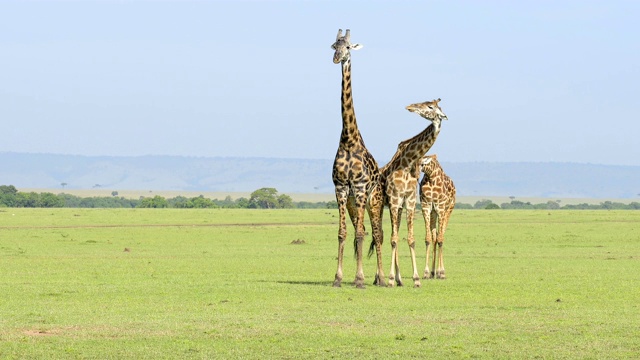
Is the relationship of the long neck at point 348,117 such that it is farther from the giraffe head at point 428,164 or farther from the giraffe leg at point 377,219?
the giraffe head at point 428,164

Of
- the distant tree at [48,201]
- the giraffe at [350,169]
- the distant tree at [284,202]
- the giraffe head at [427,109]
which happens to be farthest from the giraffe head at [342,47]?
the distant tree at [284,202]

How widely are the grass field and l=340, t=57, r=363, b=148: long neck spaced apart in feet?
8.86

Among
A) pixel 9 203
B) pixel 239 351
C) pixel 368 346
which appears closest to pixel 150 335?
pixel 239 351

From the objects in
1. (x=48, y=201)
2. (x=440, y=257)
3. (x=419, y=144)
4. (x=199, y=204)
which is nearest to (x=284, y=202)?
(x=199, y=204)

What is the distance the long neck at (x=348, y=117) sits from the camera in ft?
70.0

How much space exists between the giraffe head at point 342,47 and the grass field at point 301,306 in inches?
166

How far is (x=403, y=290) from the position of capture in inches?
830

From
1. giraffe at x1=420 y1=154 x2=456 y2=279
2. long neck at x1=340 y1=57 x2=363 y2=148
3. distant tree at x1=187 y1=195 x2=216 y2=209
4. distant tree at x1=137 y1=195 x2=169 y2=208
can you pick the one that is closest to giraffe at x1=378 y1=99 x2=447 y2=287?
long neck at x1=340 y1=57 x2=363 y2=148

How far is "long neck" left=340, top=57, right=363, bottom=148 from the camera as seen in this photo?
21328mm

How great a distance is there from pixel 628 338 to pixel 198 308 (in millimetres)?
6603

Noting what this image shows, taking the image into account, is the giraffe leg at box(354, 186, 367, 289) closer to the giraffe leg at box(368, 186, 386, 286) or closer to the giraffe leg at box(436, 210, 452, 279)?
the giraffe leg at box(368, 186, 386, 286)

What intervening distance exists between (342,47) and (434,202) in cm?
458

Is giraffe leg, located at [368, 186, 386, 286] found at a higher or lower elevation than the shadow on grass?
higher

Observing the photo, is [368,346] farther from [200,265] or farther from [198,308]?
[200,265]
